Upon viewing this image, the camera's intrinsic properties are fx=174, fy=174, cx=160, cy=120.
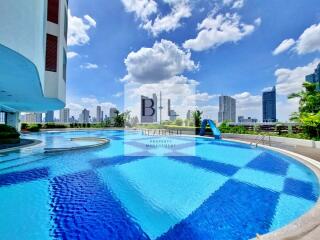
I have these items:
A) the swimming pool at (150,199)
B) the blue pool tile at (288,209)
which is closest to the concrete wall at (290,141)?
the swimming pool at (150,199)

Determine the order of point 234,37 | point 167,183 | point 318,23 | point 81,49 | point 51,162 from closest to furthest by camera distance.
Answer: point 167,183 < point 51,162 < point 318,23 < point 234,37 < point 81,49

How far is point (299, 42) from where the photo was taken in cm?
1483

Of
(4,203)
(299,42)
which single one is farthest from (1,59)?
(299,42)

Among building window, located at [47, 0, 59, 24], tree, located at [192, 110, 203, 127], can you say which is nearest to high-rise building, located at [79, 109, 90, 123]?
tree, located at [192, 110, 203, 127]

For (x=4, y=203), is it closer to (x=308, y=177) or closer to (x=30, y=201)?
(x=30, y=201)

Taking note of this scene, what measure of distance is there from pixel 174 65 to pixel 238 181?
17.4 metres

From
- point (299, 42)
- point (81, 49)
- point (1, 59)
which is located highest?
point (81, 49)

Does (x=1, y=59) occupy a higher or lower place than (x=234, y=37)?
lower

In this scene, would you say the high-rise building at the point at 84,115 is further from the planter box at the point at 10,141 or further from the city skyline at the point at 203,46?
the planter box at the point at 10,141

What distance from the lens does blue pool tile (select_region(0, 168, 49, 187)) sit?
630 centimetres

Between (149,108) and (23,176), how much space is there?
18.9m

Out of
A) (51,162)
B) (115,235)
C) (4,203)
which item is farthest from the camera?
(51,162)

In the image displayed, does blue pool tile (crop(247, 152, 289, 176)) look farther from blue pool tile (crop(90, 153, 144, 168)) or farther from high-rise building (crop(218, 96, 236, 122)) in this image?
high-rise building (crop(218, 96, 236, 122))

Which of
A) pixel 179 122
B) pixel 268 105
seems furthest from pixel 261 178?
pixel 268 105
